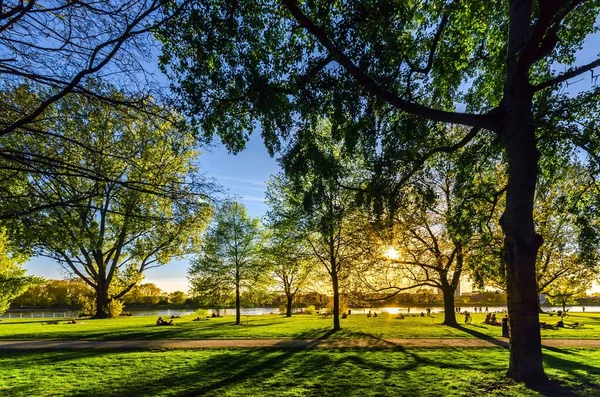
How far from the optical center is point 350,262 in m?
21.0

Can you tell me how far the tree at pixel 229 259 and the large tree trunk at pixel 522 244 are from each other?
21306 millimetres

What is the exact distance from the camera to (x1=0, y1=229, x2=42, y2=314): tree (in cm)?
1562

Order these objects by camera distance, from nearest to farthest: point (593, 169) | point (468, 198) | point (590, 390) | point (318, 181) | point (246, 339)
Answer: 1. point (590, 390)
2. point (593, 169)
3. point (318, 181)
4. point (468, 198)
5. point (246, 339)

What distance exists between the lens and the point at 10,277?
17781 millimetres

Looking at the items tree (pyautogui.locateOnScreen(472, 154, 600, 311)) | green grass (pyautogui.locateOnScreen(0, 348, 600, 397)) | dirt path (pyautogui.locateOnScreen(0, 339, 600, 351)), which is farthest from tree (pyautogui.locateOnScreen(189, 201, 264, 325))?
tree (pyautogui.locateOnScreen(472, 154, 600, 311))

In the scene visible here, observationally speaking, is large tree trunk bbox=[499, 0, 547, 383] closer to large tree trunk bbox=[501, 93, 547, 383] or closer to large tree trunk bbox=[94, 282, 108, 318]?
large tree trunk bbox=[501, 93, 547, 383]

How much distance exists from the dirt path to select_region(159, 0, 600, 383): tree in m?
7.45

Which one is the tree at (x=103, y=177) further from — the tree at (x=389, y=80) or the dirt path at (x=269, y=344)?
the dirt path at (x=269, y=344)

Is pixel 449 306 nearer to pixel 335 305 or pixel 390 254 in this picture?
pixel 390 254

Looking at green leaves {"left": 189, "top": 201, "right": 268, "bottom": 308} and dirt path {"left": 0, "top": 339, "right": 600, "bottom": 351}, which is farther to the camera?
green leaves {"left": 189, "top": 201, "right": 268, "bottom": 308}

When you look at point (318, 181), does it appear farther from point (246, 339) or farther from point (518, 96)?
point (246, 339)

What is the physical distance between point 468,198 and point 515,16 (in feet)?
16.9

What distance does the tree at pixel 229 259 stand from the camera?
26781mm

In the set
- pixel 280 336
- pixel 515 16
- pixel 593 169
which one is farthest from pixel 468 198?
pixel 280 336
